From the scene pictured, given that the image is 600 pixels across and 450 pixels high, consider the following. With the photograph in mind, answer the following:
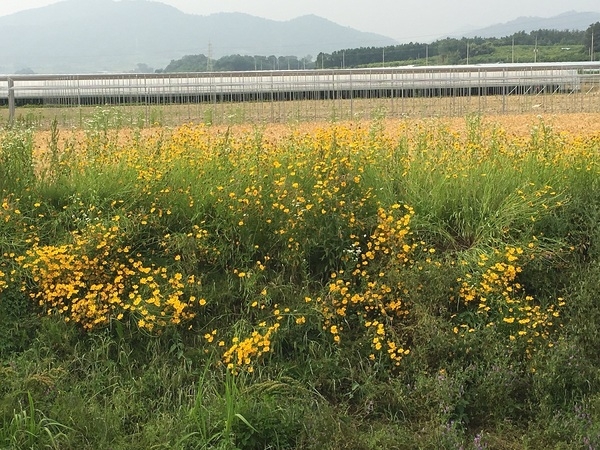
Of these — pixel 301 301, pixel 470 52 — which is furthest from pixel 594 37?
pixel 301 301

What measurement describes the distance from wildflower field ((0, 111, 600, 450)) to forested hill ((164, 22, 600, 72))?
3647 centimetres

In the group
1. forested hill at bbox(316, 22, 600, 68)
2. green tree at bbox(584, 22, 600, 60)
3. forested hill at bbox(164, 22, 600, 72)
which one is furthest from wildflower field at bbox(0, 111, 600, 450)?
forested hill at bbox(316, 22, 600, 68)

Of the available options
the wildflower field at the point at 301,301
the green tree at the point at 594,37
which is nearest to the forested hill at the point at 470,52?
the green tree at the point at 594,37

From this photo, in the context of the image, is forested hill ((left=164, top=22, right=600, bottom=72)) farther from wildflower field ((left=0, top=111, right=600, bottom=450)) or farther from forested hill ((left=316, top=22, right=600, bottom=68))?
wildflower field ((left=0, top=111, right=600, bottom=450))

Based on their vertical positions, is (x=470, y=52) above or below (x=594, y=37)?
below

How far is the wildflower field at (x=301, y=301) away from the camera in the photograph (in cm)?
347

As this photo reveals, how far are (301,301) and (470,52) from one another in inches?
1629

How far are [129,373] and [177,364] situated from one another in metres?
0.27

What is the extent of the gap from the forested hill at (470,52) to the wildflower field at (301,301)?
3647 cm

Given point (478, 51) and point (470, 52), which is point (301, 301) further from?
point (478, 51)

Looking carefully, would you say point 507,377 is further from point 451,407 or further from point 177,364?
point 177,364

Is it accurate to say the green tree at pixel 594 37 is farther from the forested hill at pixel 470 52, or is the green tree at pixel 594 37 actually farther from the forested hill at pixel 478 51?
the forested hill at pixel 478 51

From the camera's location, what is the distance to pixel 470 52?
42.8m

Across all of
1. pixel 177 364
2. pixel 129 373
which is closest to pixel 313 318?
pixel 177 364
